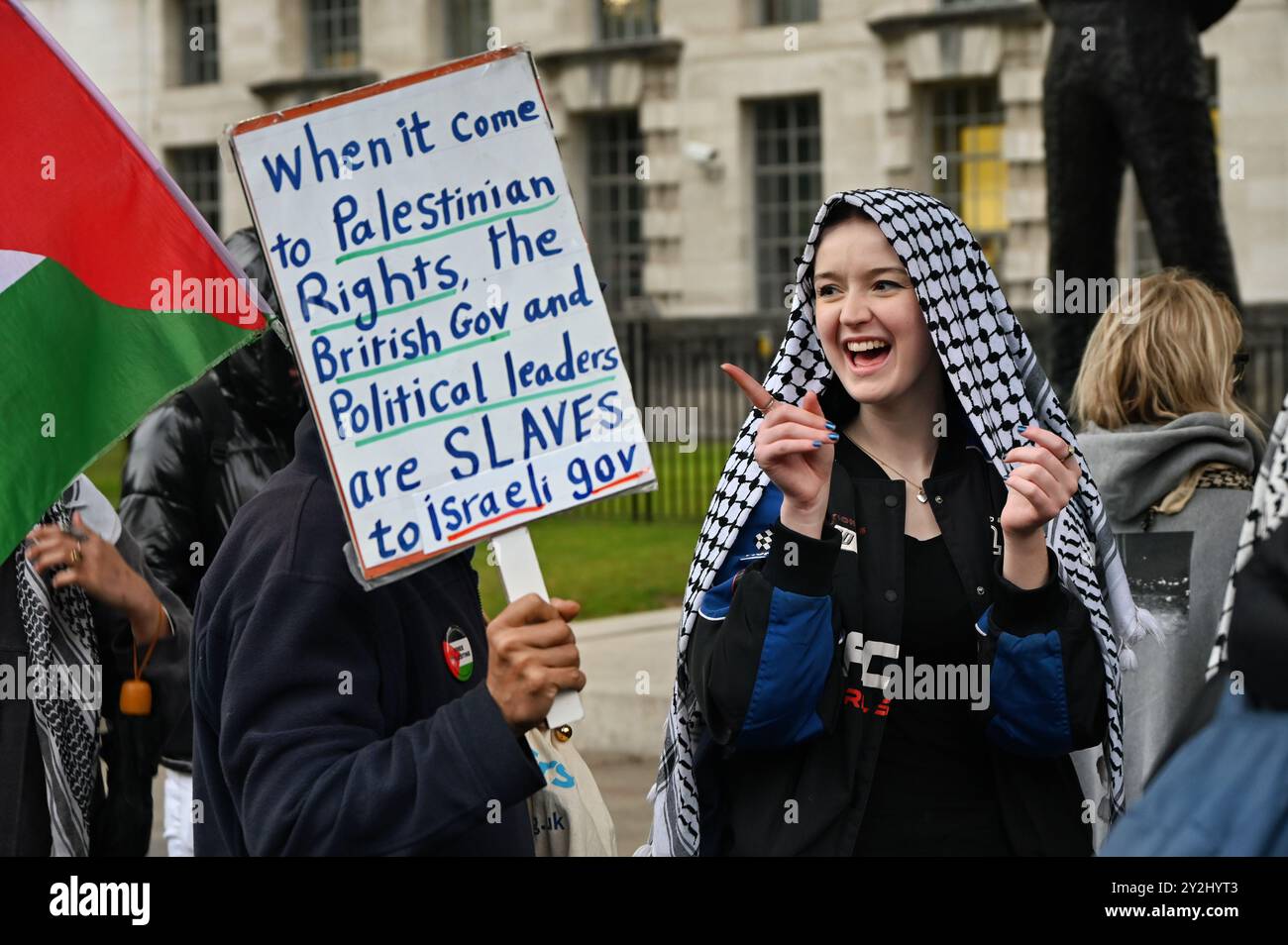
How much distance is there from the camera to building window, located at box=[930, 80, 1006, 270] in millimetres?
28234

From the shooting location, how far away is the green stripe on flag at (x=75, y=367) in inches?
135

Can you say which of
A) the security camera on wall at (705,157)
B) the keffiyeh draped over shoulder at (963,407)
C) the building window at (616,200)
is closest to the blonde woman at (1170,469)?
the keffiyeh draped over shoulder at (963,407)

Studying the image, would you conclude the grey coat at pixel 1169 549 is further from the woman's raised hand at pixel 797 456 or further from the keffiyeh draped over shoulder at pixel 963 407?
the woman's raised hand at pixel 797 456

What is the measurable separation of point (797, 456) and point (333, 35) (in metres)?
33.0

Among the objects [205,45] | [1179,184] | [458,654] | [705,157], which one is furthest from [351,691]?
[205,45]

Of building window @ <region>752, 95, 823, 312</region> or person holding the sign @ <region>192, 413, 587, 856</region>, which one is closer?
person holding the sign @ <region>192, 413, 587, 856</region>

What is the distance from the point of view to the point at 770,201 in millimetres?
30141

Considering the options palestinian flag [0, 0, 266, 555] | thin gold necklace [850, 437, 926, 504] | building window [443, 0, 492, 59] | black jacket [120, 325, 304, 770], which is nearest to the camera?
thin gold necklace [850, 437, 926, 504]

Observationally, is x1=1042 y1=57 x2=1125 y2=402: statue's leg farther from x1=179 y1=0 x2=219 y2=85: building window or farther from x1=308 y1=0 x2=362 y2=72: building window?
x1=179 y1=0 x2=219 y2=85: building window

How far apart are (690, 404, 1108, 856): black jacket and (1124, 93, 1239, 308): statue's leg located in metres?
3.75

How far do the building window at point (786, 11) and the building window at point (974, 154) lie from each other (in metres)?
2.49

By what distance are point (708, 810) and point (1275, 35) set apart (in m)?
22.8

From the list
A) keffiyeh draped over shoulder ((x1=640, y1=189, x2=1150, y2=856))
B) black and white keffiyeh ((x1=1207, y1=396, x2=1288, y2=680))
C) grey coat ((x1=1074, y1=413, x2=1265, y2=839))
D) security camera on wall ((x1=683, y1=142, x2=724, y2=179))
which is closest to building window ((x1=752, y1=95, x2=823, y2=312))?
security camera on wall ((x1=683, y1=142, x2=724, y2=179))

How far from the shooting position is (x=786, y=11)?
1174 inches
